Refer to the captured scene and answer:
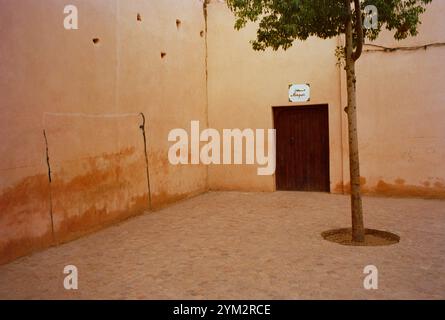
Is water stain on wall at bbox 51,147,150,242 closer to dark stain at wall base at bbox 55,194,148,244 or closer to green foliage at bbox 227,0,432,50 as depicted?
dark stain at wall base at bbox 55,194,148,244

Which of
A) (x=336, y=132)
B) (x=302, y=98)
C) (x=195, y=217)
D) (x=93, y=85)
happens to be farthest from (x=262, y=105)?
(x=93, y=85)

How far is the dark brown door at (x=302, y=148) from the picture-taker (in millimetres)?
10117

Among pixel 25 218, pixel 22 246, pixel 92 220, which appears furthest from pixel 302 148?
pixel 22 246

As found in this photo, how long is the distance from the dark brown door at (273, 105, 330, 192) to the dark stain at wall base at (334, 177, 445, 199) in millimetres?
662

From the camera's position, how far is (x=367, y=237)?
20.1 ft

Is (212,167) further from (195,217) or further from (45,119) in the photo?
(45,119)

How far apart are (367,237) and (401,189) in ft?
12.0

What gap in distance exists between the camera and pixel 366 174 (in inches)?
375

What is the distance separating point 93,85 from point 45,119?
120cm

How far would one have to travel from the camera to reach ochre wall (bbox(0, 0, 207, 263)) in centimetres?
518

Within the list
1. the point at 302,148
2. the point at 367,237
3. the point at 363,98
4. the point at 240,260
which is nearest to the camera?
the point at 240,260
